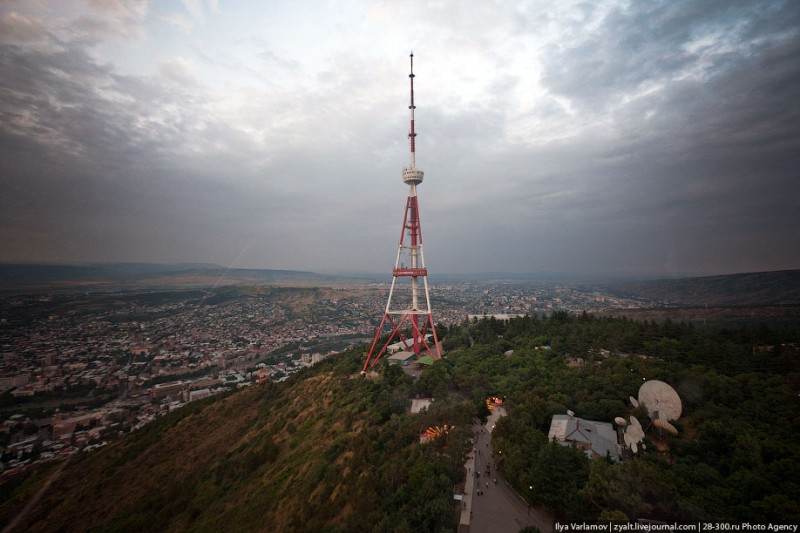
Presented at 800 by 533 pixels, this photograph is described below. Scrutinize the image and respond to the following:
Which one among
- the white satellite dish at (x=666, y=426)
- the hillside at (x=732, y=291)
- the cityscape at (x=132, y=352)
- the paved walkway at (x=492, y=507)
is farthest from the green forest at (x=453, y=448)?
the hillside at (x=732, y=291)

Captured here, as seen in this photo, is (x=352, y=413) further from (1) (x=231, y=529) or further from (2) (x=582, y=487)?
(2) (x=582, y=487)

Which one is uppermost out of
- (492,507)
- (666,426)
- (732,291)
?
(732,291)

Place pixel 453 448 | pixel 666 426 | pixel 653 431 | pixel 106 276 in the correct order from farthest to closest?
1. pixel 106 276
2. pixel 653 431
3. pixel 666 426
4. pixel 453 448

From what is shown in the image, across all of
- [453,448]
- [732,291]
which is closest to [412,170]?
[453,448]

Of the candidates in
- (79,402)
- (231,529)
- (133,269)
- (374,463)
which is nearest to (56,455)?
(79,402)

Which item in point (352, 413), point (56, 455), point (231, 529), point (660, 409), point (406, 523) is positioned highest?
point (660, 409)

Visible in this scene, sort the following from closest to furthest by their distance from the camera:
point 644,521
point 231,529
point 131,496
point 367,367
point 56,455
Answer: point 644,521
point 231,529
point 131,496
point 367,367
point 56,455

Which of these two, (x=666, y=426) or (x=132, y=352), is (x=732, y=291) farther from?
(x=132, y=352)

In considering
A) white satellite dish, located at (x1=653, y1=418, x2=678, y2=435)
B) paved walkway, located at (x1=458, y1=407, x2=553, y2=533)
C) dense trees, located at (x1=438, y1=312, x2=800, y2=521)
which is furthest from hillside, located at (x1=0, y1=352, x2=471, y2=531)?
white satellite dish, located at (x1=653, y1=418, x2=678, y2=435)
